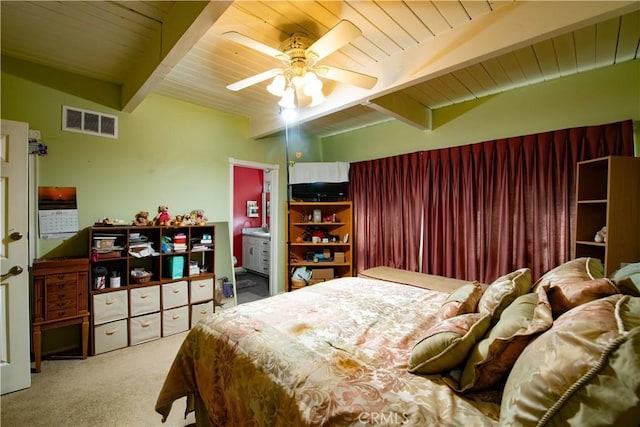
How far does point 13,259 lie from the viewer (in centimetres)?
201

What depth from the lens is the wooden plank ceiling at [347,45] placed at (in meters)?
1.59

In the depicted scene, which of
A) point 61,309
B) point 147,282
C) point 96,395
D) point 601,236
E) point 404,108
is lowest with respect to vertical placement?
point 96,395

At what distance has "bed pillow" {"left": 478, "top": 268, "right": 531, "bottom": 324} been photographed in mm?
1255

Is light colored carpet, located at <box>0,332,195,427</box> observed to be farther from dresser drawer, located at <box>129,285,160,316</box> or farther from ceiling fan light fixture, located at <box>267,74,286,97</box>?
ceiling fan light fixture, located at <box>267,74,286,97</box>

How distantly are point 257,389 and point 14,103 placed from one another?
3.06 m

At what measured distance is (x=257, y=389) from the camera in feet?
3.84

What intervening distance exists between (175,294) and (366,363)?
99.9 inches

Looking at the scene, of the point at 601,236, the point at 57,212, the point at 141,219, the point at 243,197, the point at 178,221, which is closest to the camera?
the point at 601,236

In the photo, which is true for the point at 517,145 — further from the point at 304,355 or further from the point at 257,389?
the point at 257,389

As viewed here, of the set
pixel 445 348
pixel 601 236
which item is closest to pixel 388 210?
pixel 601 236

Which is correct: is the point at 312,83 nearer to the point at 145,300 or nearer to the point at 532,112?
the point at 532,112

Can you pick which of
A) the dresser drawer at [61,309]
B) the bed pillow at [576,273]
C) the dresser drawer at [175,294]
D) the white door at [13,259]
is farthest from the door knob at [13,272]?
the bed pillow at [576,273]

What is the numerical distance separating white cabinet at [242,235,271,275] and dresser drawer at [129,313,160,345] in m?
2.51

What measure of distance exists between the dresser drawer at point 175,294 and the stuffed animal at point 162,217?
66 cm
